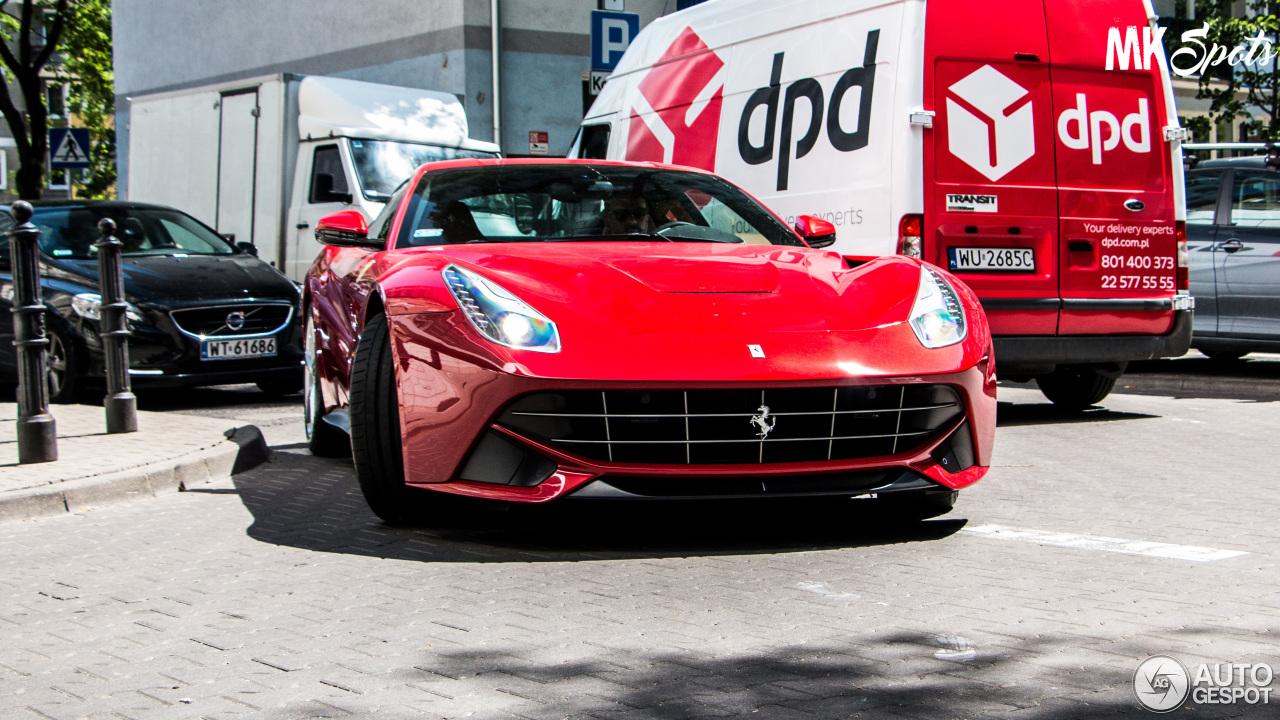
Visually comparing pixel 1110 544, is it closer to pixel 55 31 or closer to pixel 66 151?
pixel 66 151

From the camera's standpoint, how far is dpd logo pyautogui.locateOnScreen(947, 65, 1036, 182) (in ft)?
26.3

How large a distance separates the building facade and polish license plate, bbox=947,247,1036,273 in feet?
46.4

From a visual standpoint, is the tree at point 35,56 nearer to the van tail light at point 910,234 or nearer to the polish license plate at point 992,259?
the van tail light at point 910,234

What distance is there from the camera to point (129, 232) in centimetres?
1095

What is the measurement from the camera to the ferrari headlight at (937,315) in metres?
4.60

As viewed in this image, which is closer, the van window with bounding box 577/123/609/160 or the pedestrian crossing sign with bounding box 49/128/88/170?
the van window with bounding box 577/123/609/160

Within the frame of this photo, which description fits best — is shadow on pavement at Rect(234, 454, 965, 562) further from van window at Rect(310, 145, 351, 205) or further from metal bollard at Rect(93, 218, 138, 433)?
van window at Rect(310, 145, 351, 205)

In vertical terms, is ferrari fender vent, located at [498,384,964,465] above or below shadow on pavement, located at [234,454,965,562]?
above

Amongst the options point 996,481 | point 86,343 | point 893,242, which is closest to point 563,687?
point 996,481

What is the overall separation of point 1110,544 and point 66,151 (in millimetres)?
17226

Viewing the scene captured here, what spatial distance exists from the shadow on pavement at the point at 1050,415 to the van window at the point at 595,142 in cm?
391

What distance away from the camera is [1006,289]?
8.09 meters

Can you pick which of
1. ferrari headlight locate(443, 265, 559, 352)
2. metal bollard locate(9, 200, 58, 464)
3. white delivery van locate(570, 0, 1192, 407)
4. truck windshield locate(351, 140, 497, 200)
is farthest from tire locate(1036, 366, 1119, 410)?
truck windshield locate(351, 140, 497, 200)

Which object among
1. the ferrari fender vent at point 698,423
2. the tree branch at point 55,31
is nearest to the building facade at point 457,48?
the tree branch at point 55,31
